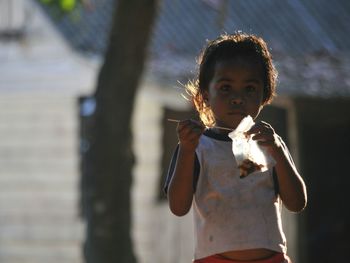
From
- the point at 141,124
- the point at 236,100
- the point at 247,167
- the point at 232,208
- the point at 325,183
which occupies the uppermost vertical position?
the point at 141,124

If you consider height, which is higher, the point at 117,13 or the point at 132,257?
the point at 117,13

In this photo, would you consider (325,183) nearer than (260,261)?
No

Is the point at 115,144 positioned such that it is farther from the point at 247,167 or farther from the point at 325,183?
the point at 325,183

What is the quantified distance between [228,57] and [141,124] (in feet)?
26.7

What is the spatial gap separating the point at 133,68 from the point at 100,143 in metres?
0.64

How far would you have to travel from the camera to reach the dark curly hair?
370 centimetres

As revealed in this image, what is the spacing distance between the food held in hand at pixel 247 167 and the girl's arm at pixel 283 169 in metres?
0.11

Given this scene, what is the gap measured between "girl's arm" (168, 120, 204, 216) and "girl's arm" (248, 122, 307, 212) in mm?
213

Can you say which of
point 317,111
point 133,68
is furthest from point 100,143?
point 317,111

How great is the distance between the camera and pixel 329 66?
10.7 meters

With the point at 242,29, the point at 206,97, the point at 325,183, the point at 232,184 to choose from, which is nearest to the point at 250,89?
the point at 206,97

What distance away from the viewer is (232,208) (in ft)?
11.7

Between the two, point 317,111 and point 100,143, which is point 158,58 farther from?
point 100,143

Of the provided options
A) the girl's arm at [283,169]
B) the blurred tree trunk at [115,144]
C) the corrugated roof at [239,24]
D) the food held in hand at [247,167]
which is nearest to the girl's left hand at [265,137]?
the girl's arm at [283,169]
